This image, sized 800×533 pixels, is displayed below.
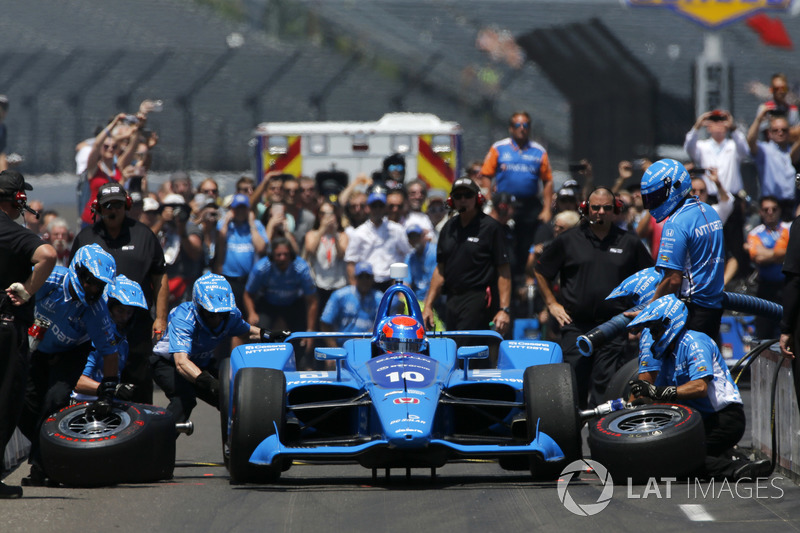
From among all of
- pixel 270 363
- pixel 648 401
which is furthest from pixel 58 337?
pixel 648 401

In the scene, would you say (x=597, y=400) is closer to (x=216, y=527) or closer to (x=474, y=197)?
(x=474, y=197)

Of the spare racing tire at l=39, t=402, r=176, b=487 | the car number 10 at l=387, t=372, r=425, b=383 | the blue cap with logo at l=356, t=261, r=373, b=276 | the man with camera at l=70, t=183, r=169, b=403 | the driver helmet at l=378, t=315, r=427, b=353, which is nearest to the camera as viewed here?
the spare racing tire at l=39, t=402, r=176, b=487

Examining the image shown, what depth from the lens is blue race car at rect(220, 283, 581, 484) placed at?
712cm

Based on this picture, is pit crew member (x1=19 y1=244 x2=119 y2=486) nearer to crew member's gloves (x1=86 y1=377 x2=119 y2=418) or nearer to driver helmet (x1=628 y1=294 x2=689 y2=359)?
crew member's gloves (x1=86 y1=377 x2=119 y2=418)

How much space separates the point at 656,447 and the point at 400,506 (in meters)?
1.46

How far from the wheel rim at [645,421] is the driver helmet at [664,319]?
1.68ft

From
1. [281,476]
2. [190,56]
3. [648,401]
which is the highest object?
[190,56]

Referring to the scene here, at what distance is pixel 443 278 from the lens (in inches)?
427

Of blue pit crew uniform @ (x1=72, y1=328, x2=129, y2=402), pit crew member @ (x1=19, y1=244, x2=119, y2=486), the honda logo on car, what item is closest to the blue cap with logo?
blue pit crew uniform @ (x1=72, y1=328, x2=129, y2=402)

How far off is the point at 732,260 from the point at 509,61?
30154 millimetres

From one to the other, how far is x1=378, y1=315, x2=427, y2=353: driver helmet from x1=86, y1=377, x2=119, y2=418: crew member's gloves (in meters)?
1.63

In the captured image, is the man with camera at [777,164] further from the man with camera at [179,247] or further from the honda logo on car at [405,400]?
the honda logo on car at [405,400]

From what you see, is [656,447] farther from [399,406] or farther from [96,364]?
[96,364]

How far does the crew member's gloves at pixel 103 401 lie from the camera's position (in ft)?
25.1
